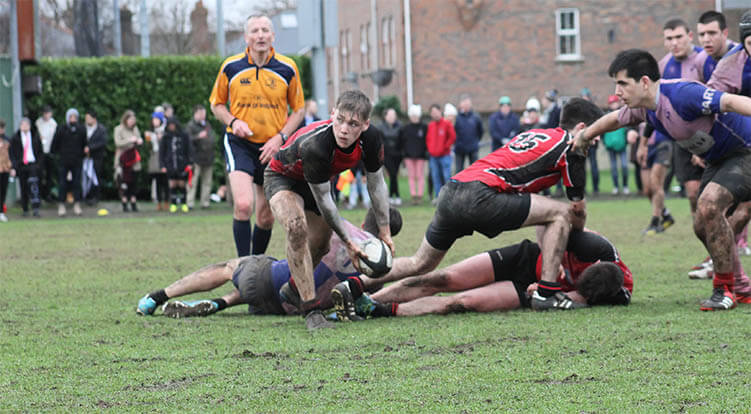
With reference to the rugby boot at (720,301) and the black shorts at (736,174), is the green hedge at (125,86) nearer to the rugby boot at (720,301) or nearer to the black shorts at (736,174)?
the black shorts at (736,174)

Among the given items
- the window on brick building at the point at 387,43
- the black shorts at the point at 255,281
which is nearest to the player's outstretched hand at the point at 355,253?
the black shorts at the point at 255,281

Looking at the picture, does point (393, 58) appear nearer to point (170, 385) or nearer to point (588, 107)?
point (588, 107)

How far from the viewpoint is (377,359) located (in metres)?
5.71

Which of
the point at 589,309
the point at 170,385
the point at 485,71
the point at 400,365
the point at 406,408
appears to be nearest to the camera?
the point at 406,408

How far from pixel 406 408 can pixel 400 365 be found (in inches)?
38.9

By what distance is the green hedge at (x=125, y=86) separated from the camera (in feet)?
77.7

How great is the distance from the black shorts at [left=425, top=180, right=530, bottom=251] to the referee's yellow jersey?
2332 mm

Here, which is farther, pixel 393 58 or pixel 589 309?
pixel 393 58

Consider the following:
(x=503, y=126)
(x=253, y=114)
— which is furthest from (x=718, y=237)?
(x=503, y=126)

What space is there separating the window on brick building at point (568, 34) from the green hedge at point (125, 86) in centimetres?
1743

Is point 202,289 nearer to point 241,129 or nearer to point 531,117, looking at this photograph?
point 241,129

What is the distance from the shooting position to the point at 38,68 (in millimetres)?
23547

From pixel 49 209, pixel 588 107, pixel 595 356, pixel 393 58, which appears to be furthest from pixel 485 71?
pixel 595 356

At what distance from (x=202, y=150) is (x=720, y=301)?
647 inches
